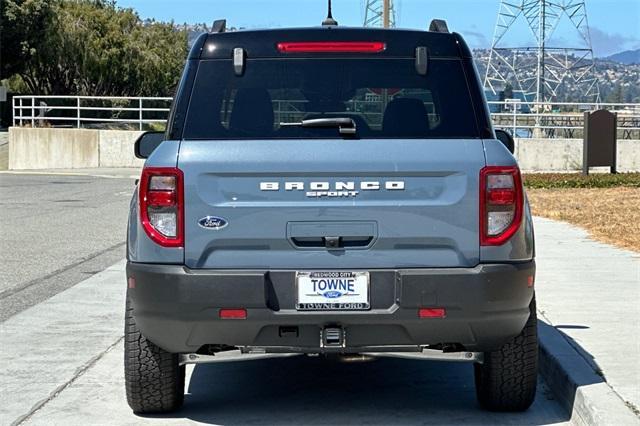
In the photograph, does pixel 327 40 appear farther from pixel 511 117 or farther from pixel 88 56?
pixel 88 56

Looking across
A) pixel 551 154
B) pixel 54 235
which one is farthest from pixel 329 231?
pixel 551 154

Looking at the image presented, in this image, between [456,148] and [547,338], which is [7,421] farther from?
[547,338]

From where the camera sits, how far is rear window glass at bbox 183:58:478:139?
6176 millimetres

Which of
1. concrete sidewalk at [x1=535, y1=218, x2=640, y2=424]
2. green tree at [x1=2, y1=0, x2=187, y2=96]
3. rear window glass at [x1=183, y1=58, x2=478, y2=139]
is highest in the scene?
green tree at [x1=2, y1=0, x2=187, y2=96]

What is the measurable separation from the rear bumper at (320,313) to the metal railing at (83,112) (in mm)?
23442

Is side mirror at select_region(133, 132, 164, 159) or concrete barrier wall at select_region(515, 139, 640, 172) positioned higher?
side mirror at select_region(133, 132, 164, 159)

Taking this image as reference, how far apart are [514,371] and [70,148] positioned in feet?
114

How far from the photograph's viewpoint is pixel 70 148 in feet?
132

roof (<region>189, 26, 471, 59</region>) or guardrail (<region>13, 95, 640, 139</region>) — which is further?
guardrail (<region>13, 95, 640, 139</region>)

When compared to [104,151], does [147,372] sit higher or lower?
lower

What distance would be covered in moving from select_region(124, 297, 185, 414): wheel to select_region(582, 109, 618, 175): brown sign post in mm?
24208

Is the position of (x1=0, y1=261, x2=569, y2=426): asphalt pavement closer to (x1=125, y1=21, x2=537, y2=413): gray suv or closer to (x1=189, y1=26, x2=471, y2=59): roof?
(x1=125, y1=21, x2=537, y2=413): gray suv

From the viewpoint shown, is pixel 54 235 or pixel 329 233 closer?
pixel 329 233

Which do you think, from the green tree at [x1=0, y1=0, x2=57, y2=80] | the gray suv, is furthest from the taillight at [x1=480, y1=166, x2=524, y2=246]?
the green tree at [x1=0, y1=0, x2=57, y2=80]
